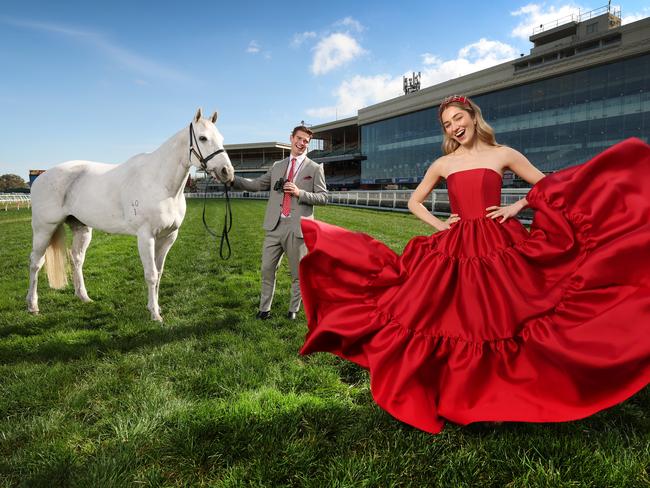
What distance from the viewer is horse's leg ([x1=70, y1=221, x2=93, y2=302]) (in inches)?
217

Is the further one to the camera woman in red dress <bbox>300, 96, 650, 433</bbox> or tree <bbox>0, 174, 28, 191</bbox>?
tree <bbox>0, 174, 28, 191</bbox>

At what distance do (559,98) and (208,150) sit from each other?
1949 inches

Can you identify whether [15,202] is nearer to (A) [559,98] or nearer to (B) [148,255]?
(B) [148,255]

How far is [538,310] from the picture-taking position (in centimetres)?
218

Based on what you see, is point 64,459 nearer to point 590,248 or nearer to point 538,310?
point 538,310

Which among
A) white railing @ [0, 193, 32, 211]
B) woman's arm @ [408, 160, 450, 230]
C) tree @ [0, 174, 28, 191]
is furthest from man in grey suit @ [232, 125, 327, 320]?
tree @ [0, 174, 28, 191]

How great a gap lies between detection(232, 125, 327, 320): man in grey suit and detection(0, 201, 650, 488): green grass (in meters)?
0.61

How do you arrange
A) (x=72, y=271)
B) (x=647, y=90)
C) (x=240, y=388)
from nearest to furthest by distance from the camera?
(x=240, y=388)
(x=72, y=271)
(x=647, y=90)

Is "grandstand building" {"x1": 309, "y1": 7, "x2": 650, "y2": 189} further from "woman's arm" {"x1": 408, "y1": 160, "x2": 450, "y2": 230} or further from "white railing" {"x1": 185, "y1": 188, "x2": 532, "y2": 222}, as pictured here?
"woman's arm" {"x1": 408, "y1": 160, "x2": 450, "y2": 230}

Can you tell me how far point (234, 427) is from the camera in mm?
2451

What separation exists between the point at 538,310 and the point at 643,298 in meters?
0.49

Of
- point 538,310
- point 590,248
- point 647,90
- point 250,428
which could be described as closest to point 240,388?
point 250,428

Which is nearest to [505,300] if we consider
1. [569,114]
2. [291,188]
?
[291,188]

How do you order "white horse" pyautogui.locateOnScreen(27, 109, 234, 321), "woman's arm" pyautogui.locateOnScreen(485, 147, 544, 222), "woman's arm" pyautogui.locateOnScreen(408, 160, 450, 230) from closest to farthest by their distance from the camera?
"woman's arm" pyautogui.locateOnScreen(485, 147, 544, 222)
"woman's arm" pyautogui.locateOnScreen(408, 160, 450, 230)
"white horse" pyautogui.locateOnScreen(27, 109, 234, 321)
